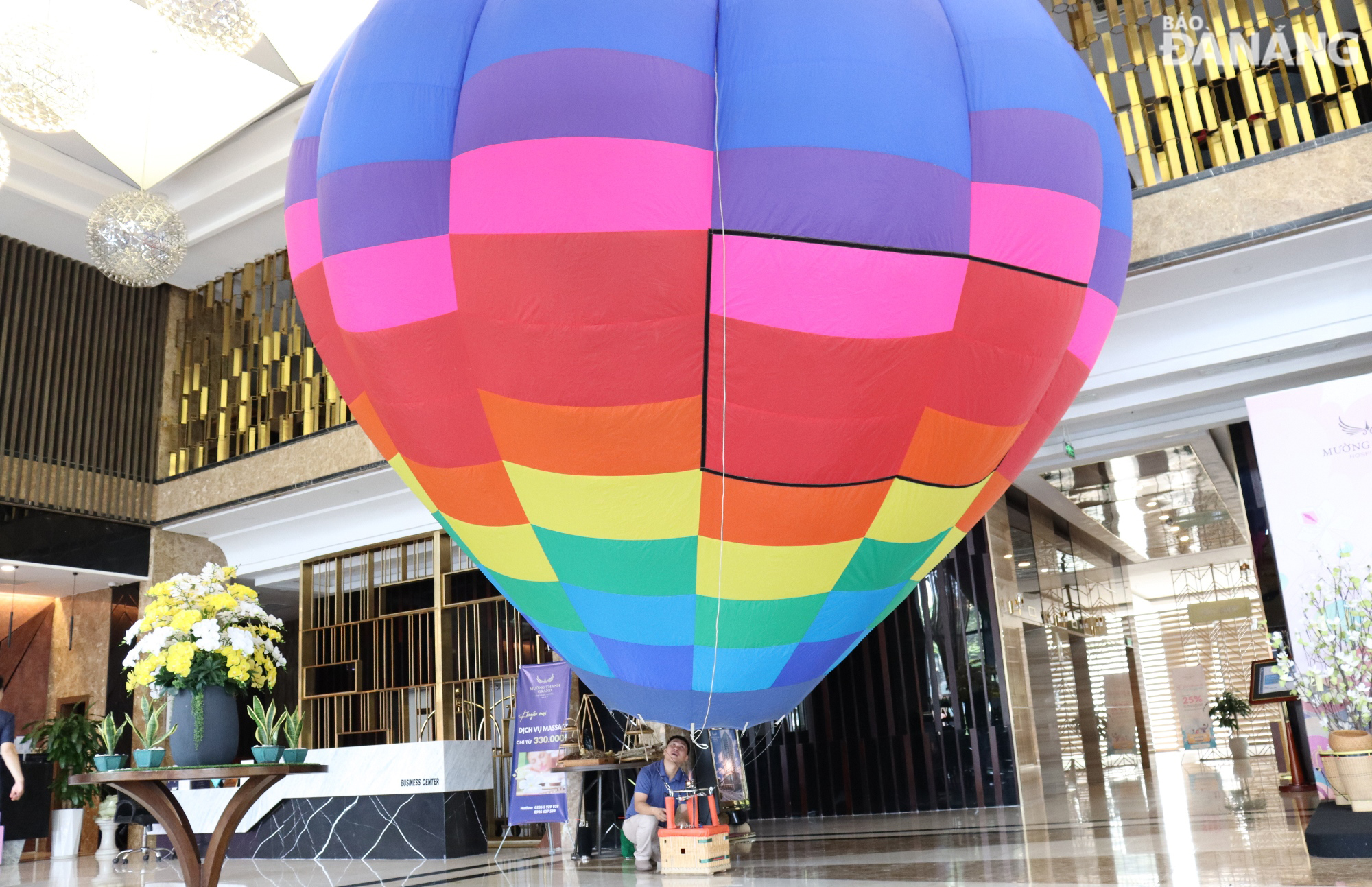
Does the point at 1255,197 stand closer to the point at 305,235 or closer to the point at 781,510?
the point at 781,510

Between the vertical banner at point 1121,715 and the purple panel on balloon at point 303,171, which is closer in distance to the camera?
the purple panel on balloon at point 303,171

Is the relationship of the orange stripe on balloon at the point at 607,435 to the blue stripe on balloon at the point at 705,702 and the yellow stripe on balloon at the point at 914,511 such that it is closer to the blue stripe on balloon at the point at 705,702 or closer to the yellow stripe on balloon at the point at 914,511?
the yellow stripe on balloon at the point at 914,511

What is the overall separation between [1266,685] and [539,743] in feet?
15.4

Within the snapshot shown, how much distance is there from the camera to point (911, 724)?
854 cm

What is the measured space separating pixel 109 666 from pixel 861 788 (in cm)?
698

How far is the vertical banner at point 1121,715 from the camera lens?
13070 mm

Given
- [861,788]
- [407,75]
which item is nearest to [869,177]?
[407,75]

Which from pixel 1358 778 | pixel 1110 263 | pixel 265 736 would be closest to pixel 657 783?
pixel 265 736

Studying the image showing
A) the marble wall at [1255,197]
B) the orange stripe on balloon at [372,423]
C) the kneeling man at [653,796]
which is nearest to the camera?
the orange stripe on balloon at [372,423]

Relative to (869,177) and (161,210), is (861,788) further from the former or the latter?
(869,177)

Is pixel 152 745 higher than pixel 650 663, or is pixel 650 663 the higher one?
pixel 650 663

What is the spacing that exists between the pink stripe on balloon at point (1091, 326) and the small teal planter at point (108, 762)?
3024mm

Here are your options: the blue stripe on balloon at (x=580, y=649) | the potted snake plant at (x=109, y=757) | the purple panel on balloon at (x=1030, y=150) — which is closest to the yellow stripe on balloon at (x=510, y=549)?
the blue stripe on balloon at (x=580, y=649)

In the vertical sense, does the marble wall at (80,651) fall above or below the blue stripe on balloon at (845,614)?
above
